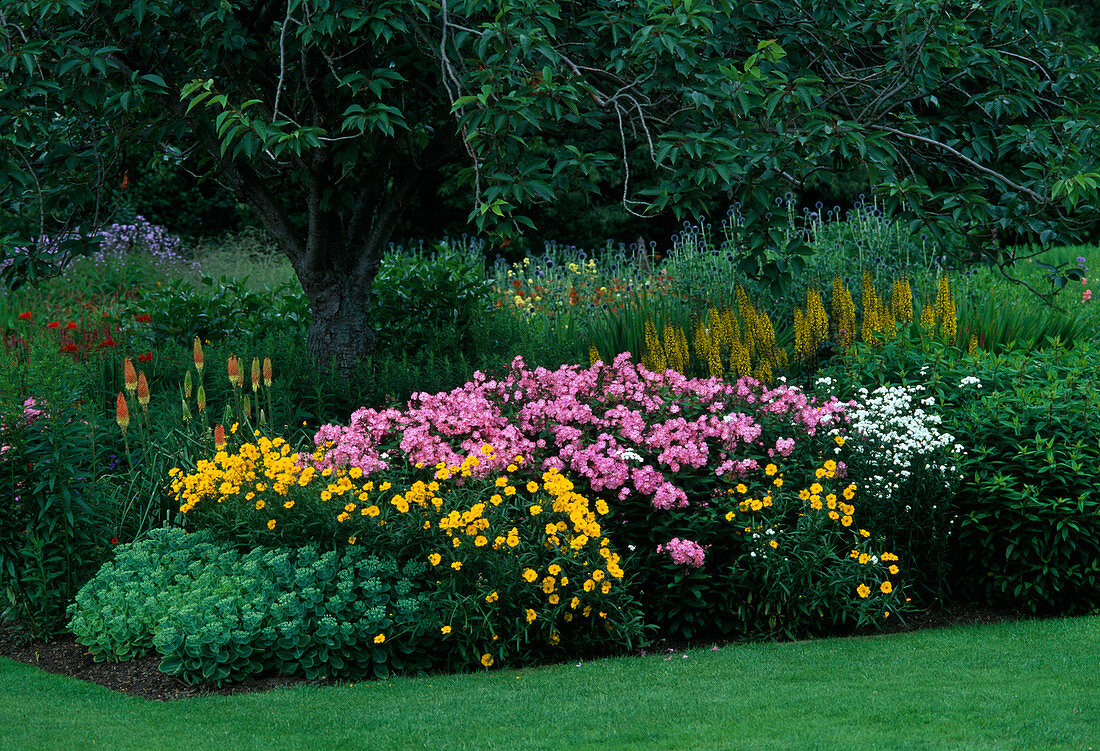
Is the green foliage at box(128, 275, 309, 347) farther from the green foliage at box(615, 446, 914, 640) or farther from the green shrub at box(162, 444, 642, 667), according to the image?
the green foliage at box(615, 446, 914, 640)

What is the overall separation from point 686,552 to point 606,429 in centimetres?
92

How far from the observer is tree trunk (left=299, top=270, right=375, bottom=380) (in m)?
7.39

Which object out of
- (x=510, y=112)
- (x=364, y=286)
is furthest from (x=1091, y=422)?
(x=364, y=286)

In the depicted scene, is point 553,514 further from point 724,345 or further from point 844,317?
point 844,317

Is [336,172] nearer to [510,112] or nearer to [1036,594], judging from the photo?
[510,112]

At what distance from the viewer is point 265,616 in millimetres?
4711

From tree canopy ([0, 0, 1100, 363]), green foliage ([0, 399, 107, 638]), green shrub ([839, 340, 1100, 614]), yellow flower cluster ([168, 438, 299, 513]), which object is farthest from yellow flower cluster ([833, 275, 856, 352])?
green foliage ([0, 399, 107, 638])

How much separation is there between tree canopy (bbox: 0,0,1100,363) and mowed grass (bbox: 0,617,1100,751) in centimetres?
192

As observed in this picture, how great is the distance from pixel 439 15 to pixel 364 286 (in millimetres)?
2340

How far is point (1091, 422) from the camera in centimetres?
545

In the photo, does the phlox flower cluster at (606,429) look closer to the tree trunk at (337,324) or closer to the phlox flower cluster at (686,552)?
the phlox flower cluster at (686,552)

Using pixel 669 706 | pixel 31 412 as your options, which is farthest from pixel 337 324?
pixel 669 706

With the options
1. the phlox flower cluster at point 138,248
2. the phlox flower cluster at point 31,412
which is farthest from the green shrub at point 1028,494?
the phlox flower cluster at point 138,248

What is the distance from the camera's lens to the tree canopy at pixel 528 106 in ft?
16.2
